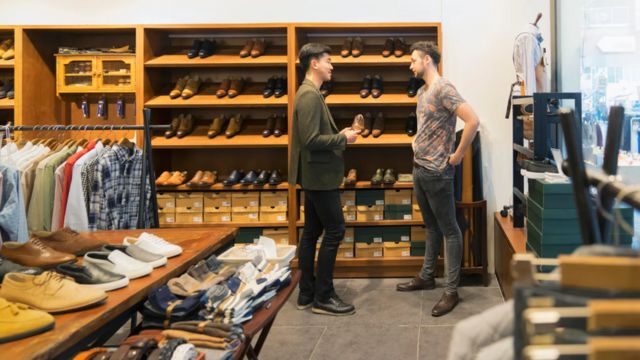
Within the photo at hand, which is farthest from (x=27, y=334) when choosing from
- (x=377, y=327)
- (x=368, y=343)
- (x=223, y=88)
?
(x=223, y=88)

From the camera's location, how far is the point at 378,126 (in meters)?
4.77

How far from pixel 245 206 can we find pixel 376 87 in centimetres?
139

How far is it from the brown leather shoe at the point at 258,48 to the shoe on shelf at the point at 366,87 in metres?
0.86

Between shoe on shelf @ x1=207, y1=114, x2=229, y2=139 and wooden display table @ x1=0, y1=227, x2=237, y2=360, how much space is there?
2.28m

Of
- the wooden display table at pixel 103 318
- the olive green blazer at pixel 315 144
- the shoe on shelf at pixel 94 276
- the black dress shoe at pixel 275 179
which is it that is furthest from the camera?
the black dress shoe at pixel 275 179

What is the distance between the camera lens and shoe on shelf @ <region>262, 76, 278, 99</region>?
15.7ft

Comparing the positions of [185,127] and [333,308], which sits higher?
[185,127]

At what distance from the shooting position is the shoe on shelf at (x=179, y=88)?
4.84m

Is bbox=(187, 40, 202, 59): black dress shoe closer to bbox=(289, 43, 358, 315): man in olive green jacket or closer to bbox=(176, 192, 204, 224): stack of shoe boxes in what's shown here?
bbox=(176, 192, 204, 224): stack of shoe boxes

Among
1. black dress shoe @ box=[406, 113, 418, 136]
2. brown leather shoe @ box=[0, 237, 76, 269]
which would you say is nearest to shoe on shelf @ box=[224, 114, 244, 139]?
black dress shoe @ box=[406, 113, 418, 136]

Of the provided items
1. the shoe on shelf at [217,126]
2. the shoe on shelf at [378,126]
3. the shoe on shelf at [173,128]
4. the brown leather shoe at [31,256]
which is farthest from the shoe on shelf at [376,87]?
the brown leather shoe at [31,256]

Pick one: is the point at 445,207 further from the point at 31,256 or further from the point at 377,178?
the point at 31,256

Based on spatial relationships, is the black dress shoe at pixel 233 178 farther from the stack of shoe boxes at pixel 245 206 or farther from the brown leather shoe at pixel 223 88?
the brown leather shoe at pixel 223 88

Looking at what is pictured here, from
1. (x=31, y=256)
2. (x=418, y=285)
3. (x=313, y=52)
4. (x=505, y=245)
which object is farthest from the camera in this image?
(x=418, y=285)
